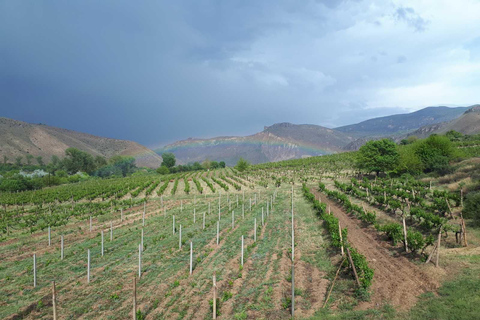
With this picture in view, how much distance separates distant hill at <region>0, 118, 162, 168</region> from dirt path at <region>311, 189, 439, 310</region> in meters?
159

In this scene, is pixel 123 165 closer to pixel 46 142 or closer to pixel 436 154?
pixel 46 142

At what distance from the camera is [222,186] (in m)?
48.1

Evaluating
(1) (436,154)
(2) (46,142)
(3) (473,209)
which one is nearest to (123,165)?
(2) (46,142)

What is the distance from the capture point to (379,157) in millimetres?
48844

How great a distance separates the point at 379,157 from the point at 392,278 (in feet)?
143

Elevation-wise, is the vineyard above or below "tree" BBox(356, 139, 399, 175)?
below

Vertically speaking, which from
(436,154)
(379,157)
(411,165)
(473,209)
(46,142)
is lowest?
(473,209)

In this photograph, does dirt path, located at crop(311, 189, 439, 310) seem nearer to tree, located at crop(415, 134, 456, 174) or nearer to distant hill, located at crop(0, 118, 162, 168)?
tree, located at crop(415, 134, 456, 174)

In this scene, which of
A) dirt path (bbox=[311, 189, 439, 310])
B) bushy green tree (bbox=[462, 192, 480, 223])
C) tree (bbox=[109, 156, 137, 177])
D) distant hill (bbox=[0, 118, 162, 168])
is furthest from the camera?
distant hill (bbox=[0, 118, 162, 168])

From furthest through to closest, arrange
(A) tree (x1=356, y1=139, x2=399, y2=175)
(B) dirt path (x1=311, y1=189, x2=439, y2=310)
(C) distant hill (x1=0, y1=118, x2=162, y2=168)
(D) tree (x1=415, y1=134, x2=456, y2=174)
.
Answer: (C) distant hill (x1=0, y1=118, x2=162, y2=168)
(A) tree (x1=356, y1=139, x2=399, y2=175)
(D) tree (x1=415, y1=134, x2=456, y2=174)
(B) dirt path (x1=311, y1=189, x2=439, y2=310)

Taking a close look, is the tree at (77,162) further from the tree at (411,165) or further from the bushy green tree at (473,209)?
the bushy green tree at (473,209)

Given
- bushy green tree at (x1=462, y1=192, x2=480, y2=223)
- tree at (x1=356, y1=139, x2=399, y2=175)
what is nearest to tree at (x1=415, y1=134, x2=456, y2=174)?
tree at (x1=356, y1=139, x2=399, y2=175)

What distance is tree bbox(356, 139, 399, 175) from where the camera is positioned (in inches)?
1923

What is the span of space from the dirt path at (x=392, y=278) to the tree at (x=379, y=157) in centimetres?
3831
